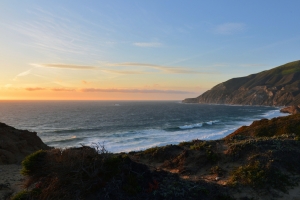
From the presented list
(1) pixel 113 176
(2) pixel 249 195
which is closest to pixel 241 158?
(2) pixel 249 195

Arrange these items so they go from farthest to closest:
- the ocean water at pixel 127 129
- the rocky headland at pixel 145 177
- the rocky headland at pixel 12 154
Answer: the ocean water at pixel 127 129
the rocky headland at pixel 12 154
the rocky headland at pixel 145 177

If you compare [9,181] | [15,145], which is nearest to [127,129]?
[15,145]

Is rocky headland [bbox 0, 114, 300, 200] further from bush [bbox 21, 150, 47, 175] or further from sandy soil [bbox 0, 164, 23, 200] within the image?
sandy soil [bbox 0, 164, 23, 200]

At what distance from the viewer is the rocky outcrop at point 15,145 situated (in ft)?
61.0

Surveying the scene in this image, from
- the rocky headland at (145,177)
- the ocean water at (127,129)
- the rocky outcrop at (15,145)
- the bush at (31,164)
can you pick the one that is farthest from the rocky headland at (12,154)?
the ocean water at (127,129)

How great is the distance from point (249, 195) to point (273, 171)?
2705 mm

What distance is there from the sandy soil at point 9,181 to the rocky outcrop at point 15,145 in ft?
8.06

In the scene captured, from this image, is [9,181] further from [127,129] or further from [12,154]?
[127,129]

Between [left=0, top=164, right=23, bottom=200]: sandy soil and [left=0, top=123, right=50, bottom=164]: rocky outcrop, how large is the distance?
2457 millimetres

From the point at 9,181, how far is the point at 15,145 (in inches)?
372

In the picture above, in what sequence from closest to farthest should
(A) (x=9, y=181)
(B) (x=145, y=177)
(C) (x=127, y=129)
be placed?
1. (B) (x=145, y=177)
2. (A) (x=9, y=181)
3. (C) (x=127, y=129)

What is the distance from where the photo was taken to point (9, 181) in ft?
41.4

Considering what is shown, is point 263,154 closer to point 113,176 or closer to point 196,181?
point 196,181

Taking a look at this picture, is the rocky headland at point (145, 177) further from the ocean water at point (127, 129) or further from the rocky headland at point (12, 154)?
the ocean water at point (127, 129)
